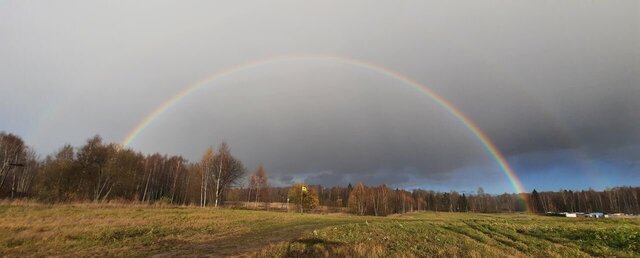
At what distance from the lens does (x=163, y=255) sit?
1545 centimetres

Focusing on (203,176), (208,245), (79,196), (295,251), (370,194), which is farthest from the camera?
(370,194)

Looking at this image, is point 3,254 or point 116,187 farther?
point 116,187

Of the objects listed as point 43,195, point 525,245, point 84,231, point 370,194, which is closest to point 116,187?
point 43,195

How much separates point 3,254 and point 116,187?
7192 cm

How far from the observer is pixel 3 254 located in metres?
15.1

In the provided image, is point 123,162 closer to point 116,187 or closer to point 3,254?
point 116,187

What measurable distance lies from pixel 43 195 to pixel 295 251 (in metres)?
58.8

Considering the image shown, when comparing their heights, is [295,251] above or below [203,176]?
below

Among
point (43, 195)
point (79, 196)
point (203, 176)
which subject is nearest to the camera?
point (43, 195)

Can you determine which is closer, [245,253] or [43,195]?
[245,253]

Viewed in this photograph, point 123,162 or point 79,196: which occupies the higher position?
point 123,162

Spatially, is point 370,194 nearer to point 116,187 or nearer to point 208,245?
point 116,187

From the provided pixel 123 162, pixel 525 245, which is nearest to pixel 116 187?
pixel 123 162

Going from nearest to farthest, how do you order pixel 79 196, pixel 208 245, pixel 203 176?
pixel 208 245 < pixel 79 196 < pixel 203 176
